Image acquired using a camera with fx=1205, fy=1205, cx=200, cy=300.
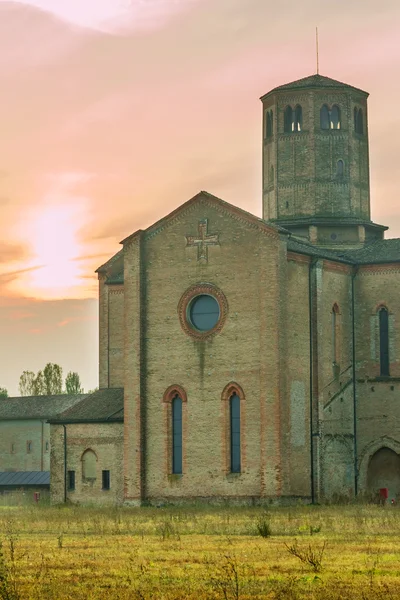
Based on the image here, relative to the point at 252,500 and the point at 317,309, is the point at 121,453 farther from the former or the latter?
the point at 317,309

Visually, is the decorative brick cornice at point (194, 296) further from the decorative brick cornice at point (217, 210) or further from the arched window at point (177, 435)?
the decorative brick cornice at point (217, 210)

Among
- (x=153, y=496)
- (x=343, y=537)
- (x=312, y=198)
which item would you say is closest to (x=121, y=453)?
(x=153, y=496)

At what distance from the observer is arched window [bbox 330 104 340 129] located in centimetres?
5322

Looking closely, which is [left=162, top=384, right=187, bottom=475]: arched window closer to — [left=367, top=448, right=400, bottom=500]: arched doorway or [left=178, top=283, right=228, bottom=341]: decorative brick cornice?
[left=178, top=283, right=228, bottom=341]: decorative brick cornice

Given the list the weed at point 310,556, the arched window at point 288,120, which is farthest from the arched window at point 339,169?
the weed at point 310,556

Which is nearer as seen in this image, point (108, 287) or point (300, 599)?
point (300, 599)

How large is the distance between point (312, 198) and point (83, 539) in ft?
88.4

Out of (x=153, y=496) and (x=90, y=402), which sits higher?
(x=90, y=402)

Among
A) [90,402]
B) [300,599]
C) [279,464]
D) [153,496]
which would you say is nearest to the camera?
[300,599]

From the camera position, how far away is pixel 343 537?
91.7 ft

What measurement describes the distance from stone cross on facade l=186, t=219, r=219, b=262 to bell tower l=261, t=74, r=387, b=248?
22.2 feet

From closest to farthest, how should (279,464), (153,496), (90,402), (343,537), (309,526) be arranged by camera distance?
(343,537) → (309,526) → (279,464) → (153,496) → (90,402)

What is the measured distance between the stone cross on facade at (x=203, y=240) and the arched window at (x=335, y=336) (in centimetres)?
572

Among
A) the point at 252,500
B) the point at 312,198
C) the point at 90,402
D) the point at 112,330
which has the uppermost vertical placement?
the point at 312,198
